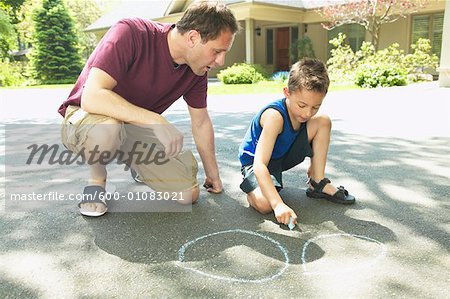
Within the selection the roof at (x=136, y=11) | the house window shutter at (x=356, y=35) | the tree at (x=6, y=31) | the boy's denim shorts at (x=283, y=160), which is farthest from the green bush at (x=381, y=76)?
the tree at (x=6, y=31)

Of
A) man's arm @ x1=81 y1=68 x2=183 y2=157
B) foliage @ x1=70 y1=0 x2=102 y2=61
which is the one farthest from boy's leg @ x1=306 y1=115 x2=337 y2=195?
foliage @ x1=70 y1=0 x2=102 y2=61

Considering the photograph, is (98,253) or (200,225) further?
(200,225)

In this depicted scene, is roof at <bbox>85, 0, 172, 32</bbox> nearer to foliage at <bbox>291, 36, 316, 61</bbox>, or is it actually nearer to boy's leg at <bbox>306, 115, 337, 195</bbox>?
foliage at <bbox>291, 36, 316, 61</bbox>

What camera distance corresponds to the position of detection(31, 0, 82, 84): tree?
19.3 meters

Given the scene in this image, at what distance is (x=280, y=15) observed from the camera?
1408 centimetres

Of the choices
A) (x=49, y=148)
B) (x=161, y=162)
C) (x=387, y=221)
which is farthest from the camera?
(x=49, y=148)

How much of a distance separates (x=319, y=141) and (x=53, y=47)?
1993 cm

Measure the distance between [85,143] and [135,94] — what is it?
14.4 inches

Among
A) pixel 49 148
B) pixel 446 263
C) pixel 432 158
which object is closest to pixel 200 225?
pixel 446 263

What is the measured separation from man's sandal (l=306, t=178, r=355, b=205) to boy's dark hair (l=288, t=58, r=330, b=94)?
545 millimetres

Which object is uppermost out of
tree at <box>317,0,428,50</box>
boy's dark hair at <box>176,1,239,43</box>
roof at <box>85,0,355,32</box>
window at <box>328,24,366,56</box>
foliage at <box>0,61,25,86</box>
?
roof at <box>85,0,355,32</box>

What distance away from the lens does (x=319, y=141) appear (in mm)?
2336

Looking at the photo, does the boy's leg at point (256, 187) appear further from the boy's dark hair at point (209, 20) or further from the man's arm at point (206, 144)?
the boy's dark hair at point (209, 20)

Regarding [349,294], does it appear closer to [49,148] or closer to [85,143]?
[85,143]
